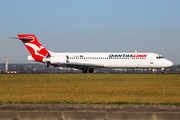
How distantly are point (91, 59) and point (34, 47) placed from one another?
10632 mm

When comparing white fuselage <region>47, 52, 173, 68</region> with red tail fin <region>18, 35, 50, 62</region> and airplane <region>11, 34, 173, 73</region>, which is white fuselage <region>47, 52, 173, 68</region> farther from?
red tail fin <region>18, 35, 50, 62</region>

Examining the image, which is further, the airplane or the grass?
the airplane

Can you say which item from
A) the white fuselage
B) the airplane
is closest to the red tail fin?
the airplane

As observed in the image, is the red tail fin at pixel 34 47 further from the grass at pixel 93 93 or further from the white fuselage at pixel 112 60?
the grass at pixel 93 93

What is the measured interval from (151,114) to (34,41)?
1844 inches

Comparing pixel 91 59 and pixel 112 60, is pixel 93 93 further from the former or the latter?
pixel 91 59

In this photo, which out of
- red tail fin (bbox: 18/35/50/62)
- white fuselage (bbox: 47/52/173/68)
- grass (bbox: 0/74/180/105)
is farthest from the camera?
red tail fin (bbox: 18/35/50/62)

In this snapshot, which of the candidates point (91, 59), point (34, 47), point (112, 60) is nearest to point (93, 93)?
point (112, 60)

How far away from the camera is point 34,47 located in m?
55.2

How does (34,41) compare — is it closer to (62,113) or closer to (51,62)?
(51,62)

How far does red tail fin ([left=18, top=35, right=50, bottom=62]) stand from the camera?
55156 mm

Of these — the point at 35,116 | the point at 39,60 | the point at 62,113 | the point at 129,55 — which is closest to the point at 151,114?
the point at 62,113

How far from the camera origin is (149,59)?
52.2m

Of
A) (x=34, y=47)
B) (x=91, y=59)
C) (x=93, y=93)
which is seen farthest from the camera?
(x=34, y=47)
